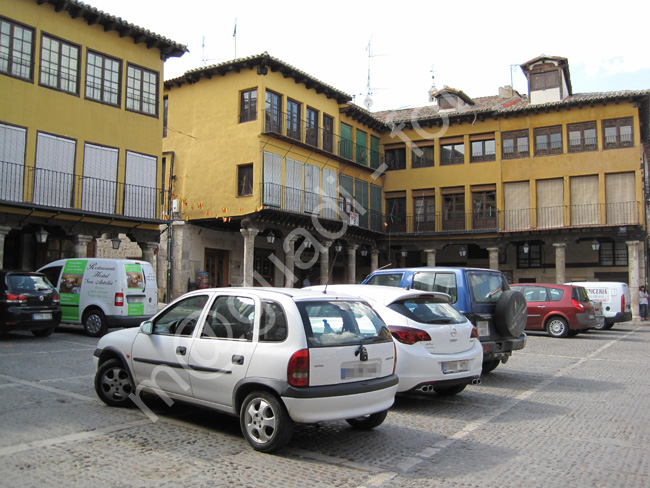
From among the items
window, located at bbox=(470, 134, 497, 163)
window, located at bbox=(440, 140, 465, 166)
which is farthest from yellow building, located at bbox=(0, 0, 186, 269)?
window, located at bbox=(470, 134, 497, 163)

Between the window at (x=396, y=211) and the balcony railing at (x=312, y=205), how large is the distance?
1448 mm

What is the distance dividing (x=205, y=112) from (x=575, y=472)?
82.7ft

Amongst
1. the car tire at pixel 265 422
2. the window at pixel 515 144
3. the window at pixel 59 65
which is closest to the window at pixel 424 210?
the window at pixel 515 144

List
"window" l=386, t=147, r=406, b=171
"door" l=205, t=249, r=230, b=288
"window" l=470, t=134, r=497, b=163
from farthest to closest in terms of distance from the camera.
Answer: "window" l=386, t=147, r=406, b=171 < "window" l=470, t=134, r=497, b=163 < "door" l=205, t=249, r=230, b=288

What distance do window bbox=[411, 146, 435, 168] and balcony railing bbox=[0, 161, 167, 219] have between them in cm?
1795

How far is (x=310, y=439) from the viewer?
5969mm

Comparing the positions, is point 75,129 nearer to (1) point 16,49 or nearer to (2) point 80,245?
(1) point 16,49

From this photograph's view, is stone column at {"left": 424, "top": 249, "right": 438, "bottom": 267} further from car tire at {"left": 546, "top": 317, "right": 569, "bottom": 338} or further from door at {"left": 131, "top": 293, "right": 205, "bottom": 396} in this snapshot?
door at {"left": 131, "top": 293, "right": 205, "bottom": 396}

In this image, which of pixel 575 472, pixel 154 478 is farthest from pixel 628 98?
pixel 154 478

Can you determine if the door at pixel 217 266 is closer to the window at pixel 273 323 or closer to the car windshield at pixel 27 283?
the car windshield at pixel 27 283

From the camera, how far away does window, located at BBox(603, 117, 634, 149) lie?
100.0 ft

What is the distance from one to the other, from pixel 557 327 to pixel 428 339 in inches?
491

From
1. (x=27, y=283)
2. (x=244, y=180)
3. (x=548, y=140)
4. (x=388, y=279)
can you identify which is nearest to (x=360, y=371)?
(x=388, y=279)

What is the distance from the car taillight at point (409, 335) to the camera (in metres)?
7.30
